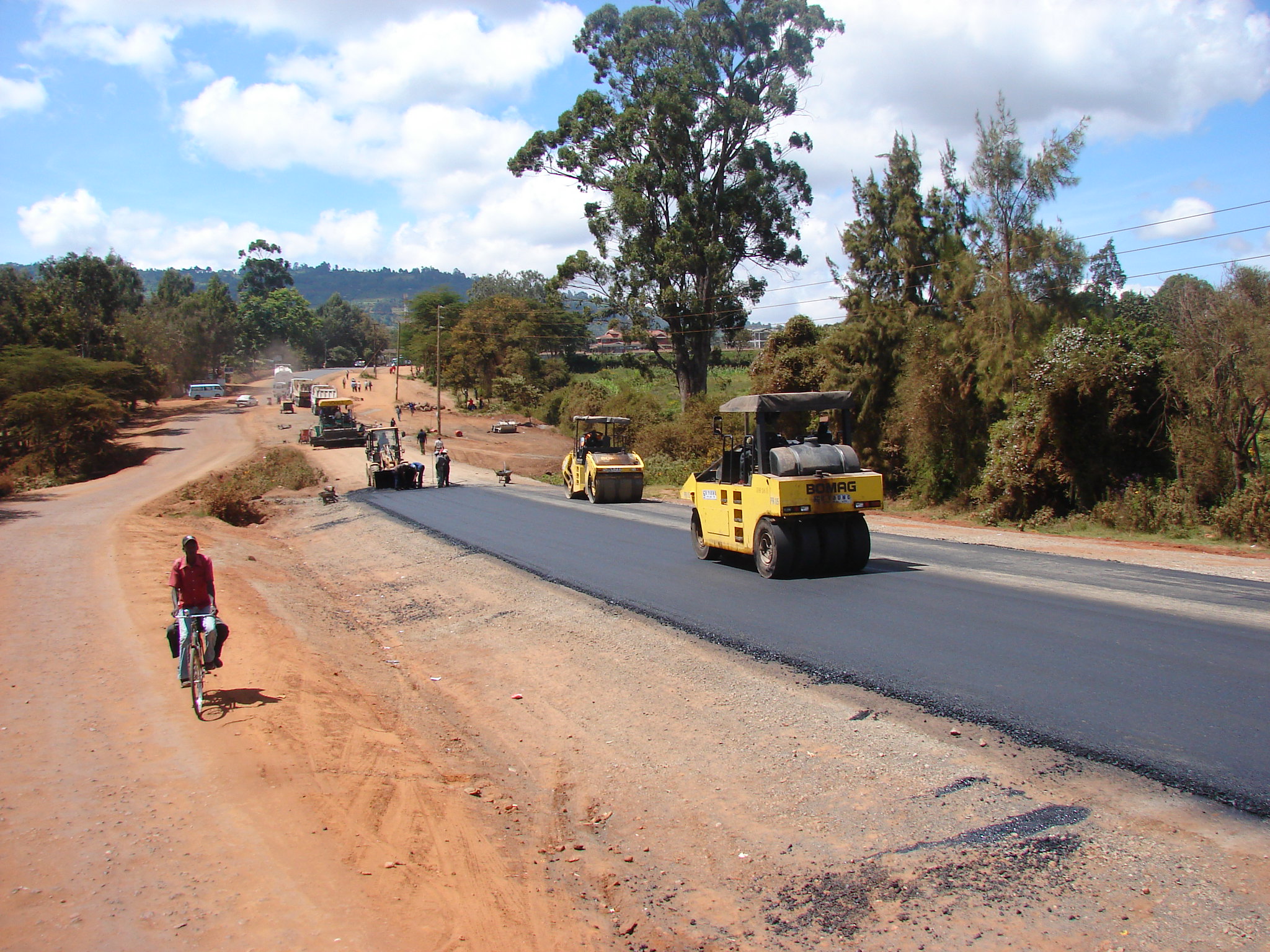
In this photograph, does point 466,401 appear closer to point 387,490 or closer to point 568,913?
point 387,490

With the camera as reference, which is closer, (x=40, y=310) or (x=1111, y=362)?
(x=1111, y=362)

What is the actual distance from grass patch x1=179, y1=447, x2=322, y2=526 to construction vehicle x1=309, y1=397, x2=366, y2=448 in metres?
1.88

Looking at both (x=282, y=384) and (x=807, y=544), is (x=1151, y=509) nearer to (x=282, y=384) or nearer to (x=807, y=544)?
(x=807, y=544)

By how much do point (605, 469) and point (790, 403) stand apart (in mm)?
15244

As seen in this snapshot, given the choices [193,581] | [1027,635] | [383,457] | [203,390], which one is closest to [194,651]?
[193,581]

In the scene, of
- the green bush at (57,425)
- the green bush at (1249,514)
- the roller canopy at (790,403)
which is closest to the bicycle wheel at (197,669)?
the roller canopy at (790,403)

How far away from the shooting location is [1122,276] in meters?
25.5

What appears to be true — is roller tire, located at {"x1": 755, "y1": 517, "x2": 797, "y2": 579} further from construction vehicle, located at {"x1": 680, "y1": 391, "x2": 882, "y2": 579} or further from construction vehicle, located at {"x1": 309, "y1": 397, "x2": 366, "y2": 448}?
construction vehicle, located at {"x1": 309, "y1": 397, "x2": 366, "y2": 448}

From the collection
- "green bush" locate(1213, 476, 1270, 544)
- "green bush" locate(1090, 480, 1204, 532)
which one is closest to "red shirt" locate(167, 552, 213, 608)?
"green bush" locate(1213, 476, 1270, 544)

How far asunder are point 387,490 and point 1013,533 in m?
22.6

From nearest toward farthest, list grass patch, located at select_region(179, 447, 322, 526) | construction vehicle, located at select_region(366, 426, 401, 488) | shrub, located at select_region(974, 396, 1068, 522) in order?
shrub, located at select_region(974, 396, 1068, 522)
grass patch, located at select_region(179, 447, 322, 526)
construction vehicle, located at select_region(366, 426, 401, 488)

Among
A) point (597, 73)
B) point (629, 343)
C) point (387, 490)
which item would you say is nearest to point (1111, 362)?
point (387, 490)

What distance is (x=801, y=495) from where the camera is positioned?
12328mm

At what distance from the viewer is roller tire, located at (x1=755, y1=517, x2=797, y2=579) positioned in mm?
12578
